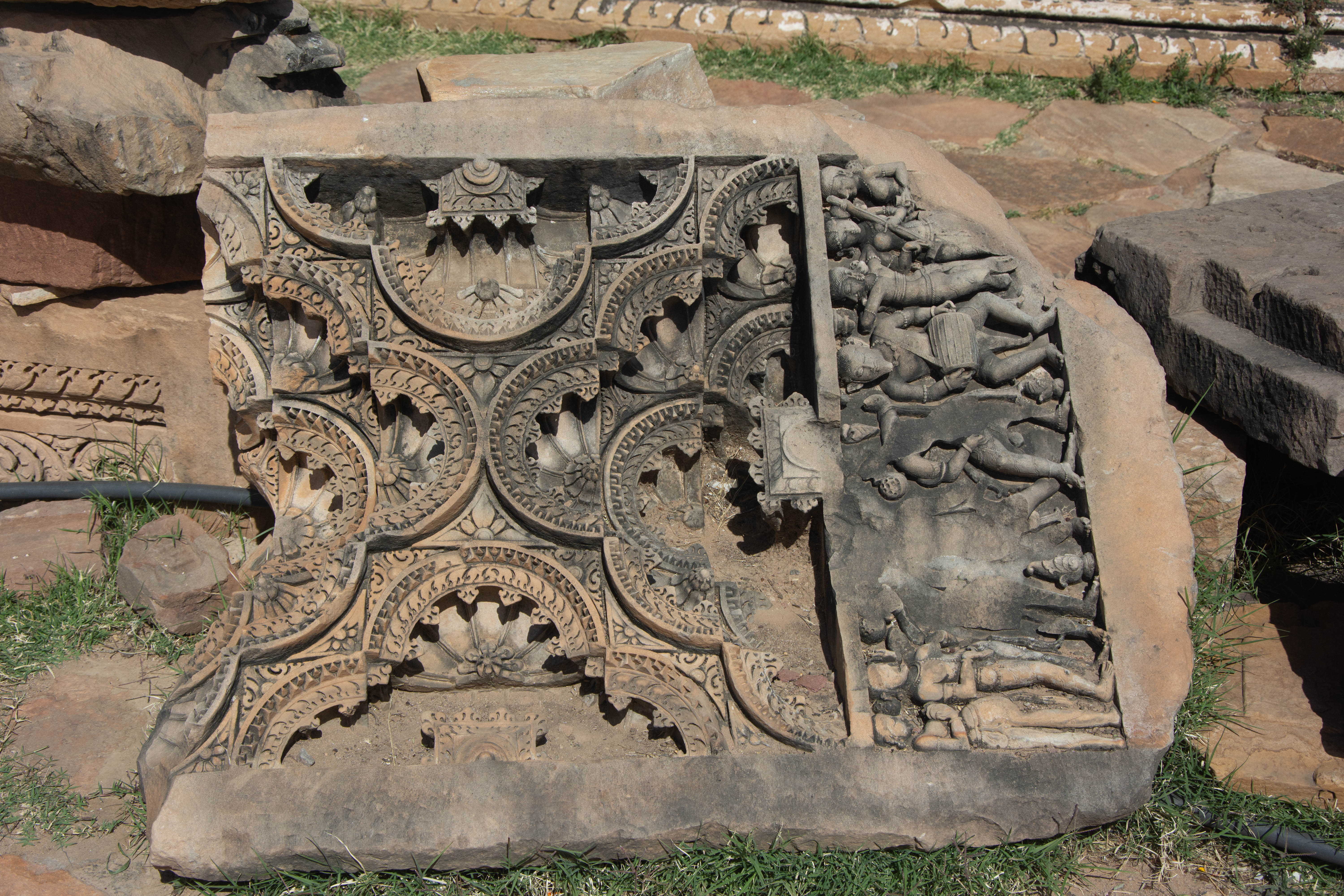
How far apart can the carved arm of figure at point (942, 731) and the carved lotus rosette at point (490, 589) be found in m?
1.11

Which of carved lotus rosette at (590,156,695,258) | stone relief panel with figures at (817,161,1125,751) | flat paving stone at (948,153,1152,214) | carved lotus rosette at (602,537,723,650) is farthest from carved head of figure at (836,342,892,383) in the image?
flat paving stone at (948,153,1152,214)

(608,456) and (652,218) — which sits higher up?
(652,218)

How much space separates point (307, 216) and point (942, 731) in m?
2.92

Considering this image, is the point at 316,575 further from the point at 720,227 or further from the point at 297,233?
the point at 720,227

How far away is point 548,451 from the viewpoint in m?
4.34

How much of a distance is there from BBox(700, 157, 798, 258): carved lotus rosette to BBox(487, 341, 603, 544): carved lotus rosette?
691 mm

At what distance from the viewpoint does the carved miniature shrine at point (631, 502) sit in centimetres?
346

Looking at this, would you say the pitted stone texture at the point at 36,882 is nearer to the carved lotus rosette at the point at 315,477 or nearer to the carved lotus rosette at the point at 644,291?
the carved lotus rosette at the point at 315,477

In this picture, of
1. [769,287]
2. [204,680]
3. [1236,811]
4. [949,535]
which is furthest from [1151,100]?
[204,680]

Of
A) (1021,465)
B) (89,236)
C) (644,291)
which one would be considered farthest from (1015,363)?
(89,236)

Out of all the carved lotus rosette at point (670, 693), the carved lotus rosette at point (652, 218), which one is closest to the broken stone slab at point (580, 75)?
the carved lotus rosette at point (652, 218)

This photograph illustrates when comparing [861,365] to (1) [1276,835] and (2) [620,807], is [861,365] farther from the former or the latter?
(1) [1276,835]

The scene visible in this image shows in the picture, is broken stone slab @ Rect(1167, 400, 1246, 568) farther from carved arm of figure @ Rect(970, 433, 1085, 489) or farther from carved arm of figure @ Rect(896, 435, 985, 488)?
carved arm of figure @ Rect(896, 435, 985, 488)

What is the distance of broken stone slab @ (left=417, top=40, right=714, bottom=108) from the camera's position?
5094 millimetres
